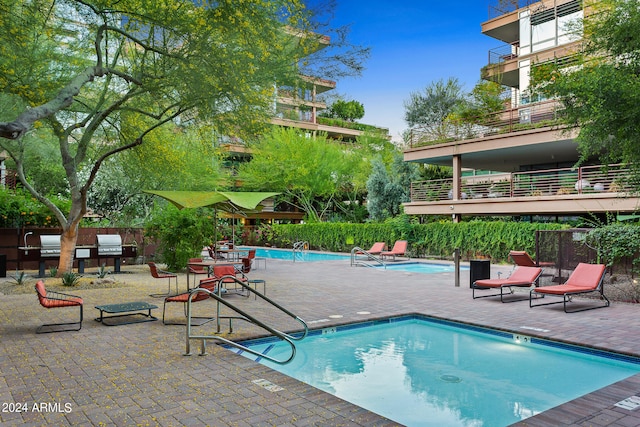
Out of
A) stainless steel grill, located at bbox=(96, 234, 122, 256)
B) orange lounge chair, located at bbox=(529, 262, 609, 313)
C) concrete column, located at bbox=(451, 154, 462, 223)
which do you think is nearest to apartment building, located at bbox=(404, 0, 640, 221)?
concrete column, located at bbox=(451, 154, 462, 223)

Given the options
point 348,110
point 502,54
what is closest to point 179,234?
point 502,54

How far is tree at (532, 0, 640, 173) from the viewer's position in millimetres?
9047

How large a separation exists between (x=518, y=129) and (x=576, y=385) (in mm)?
20455

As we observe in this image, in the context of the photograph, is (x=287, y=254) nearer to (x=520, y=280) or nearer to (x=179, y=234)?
(x=179, y=234)

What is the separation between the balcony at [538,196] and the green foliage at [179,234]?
14261 millimetres

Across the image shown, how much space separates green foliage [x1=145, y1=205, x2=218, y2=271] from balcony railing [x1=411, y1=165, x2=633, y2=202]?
48.0 feet

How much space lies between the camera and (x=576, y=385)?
597 centimetres

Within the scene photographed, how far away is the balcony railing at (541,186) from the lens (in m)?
21.8

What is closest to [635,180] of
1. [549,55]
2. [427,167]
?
[549,55]

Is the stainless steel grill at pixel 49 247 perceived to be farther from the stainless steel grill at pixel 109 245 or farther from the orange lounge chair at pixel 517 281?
the orange lounge chair at pixel 517 281

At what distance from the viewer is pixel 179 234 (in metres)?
16.7

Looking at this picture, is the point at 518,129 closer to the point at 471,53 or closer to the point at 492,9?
the point at 492,9

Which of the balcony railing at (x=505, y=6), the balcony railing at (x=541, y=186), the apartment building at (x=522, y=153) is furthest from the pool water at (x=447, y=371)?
the balcony railing at (x=505, y=6)

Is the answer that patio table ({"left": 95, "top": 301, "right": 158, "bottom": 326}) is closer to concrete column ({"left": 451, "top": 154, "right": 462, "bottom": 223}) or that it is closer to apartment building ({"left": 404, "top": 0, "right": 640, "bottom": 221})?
apartment building ({"left": 404, "top": 0, "right": 640, "bottom": 221})
